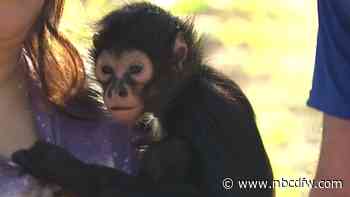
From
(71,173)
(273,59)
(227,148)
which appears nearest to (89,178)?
(71,173)

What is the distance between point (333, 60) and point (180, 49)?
65 cm

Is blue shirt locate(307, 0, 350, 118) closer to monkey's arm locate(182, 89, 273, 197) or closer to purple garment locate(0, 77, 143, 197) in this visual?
monkey's arm locate(182, 89, 273, 197)

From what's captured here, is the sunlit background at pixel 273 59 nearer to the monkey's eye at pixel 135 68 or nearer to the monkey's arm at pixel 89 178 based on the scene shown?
the monkey's eye at pixel 135 68

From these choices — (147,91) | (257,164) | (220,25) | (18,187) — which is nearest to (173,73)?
(147,91)

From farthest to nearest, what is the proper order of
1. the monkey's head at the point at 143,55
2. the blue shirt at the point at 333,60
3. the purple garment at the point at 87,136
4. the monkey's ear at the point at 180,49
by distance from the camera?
1. the monkey's ear at the point at 180,49
2. the monkey's head at the point at 143,55
3. the purple garment at the point at 87,136
4. the blue shirt at the point at 333,60

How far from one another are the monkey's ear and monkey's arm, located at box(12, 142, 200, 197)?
13.8 inches

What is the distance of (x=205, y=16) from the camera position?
674 cm

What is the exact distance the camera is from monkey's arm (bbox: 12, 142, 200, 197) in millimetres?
2887

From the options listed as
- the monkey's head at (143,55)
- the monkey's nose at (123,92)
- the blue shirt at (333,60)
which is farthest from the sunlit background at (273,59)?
the blue shirt at (333,60)

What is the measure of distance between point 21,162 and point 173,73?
514mm

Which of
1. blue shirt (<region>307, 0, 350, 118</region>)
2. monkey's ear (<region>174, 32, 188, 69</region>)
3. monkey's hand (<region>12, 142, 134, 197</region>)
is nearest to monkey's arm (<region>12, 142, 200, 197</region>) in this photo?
monkey's hand (<region>12, 142, 134, 197</region>)

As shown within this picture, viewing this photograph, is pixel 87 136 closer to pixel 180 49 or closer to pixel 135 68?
pixel 135 68

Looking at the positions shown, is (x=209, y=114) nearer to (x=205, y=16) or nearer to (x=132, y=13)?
(x=132, y=13)

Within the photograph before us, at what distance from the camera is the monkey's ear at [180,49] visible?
122 inches
